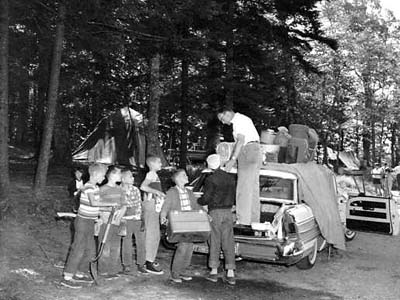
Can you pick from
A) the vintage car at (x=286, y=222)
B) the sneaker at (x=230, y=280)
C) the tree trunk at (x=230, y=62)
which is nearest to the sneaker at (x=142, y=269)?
the vintage car at (x=286, y=222)

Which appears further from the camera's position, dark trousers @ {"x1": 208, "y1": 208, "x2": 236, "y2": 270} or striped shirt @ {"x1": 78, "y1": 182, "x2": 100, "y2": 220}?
dark trousers @ {"x1": 208, "y1": 208, "x2": 236, "y2": 270}

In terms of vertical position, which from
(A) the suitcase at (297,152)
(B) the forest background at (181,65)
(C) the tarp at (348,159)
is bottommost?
(A) the suitcase at (297,152)

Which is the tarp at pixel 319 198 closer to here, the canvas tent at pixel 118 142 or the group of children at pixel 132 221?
the group of children at pixel 132 221

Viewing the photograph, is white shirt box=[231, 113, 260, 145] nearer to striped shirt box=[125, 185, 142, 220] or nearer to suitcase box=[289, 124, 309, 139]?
striped shirt box=[125, 185, 142, 220]

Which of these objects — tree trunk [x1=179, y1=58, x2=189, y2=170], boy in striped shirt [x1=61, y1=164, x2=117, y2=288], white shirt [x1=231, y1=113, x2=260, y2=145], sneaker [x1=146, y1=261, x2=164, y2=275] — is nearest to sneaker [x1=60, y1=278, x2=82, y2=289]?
boy in striped shirt [x1=61, y1=164, x2=117, y2=288]

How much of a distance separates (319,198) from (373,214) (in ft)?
6.26

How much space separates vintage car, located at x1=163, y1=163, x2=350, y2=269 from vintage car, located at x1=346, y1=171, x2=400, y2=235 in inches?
36.8

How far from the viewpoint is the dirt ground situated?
5.79 metres

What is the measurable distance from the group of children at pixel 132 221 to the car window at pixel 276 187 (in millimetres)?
1754

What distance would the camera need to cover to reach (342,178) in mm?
25438

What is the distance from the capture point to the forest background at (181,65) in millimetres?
10570

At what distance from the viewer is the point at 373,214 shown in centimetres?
947

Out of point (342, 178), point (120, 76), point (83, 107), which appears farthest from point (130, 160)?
point (342, 178)

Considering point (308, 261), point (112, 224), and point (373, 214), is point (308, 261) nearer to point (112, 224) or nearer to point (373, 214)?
point (373, 214)
